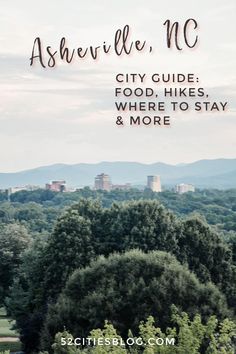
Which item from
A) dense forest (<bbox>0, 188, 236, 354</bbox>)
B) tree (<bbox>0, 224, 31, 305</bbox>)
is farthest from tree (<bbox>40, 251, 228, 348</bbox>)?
tree (<bbox>0, 224, 31, 305</bbox>)

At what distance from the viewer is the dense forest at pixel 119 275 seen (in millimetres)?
31750

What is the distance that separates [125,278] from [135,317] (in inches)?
83.9

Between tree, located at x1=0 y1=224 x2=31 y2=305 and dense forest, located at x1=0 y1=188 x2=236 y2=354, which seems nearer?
dense forest, located at x1=0 y1=188 x2=236 y2=354

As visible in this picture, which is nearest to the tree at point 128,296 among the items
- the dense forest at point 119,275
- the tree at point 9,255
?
the dense forest at point 119,275

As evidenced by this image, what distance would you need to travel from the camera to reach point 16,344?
4475cm

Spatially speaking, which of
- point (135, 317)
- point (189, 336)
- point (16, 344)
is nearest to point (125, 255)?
point (135, 317)

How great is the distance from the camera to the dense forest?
3175cm

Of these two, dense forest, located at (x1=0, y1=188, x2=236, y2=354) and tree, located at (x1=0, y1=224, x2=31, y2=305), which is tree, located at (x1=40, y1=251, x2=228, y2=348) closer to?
dense forest, located at (x1=0, y1=188, x2=236, y2=354)

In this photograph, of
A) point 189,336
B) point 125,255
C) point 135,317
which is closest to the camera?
point 189,336

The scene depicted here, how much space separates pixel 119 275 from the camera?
33.7 metres

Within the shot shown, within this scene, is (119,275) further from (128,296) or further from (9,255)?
(9,255)

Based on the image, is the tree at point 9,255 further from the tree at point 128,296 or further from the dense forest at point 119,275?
the tree at point 128,296

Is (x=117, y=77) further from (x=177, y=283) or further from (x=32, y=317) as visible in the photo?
(x=32, y=317)

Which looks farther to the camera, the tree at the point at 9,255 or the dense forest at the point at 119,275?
the tree at the point at 9,255
